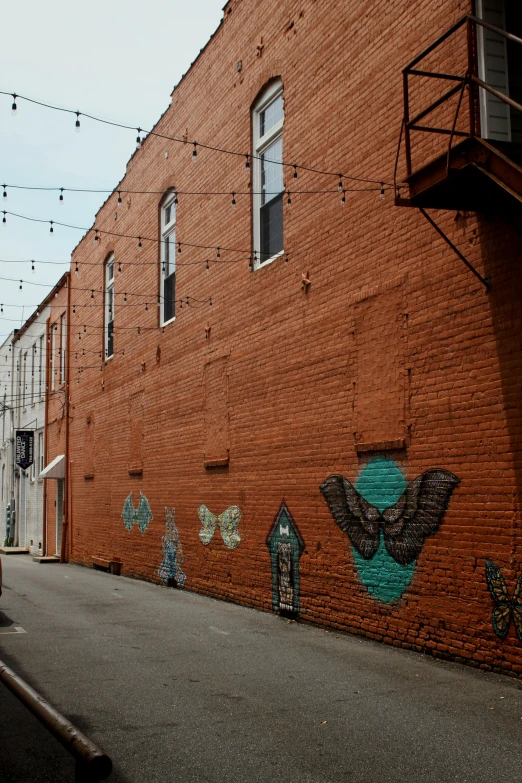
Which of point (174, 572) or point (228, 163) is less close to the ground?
point (228, 163)

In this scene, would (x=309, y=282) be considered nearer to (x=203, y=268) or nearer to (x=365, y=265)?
(x=365, y=265)

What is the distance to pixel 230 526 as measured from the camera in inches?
516

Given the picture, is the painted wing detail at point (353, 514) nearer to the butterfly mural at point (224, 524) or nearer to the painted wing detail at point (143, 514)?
the butterfly mural at point (224, 524)

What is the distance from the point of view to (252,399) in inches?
492

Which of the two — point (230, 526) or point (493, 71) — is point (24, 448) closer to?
point (230, 526)

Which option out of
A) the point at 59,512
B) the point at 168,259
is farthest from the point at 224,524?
the point at 59,512

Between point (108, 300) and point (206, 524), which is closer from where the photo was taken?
point (206, 524)

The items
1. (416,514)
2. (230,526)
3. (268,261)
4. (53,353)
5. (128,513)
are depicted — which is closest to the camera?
(416,514)

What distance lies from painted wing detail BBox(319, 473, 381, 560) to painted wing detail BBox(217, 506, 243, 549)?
2.80 metres

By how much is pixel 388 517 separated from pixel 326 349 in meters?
2.48

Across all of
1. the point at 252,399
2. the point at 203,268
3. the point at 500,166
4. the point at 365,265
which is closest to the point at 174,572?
the point at 252,399

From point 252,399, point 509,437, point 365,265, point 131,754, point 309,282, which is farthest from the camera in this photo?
point 252,399

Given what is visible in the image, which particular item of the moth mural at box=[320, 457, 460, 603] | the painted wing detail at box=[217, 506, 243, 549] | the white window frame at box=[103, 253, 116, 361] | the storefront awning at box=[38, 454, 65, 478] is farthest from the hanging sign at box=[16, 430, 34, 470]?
the moth mural at box=[320, 457, 460, 603]

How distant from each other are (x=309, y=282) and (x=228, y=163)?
3.92 metres
